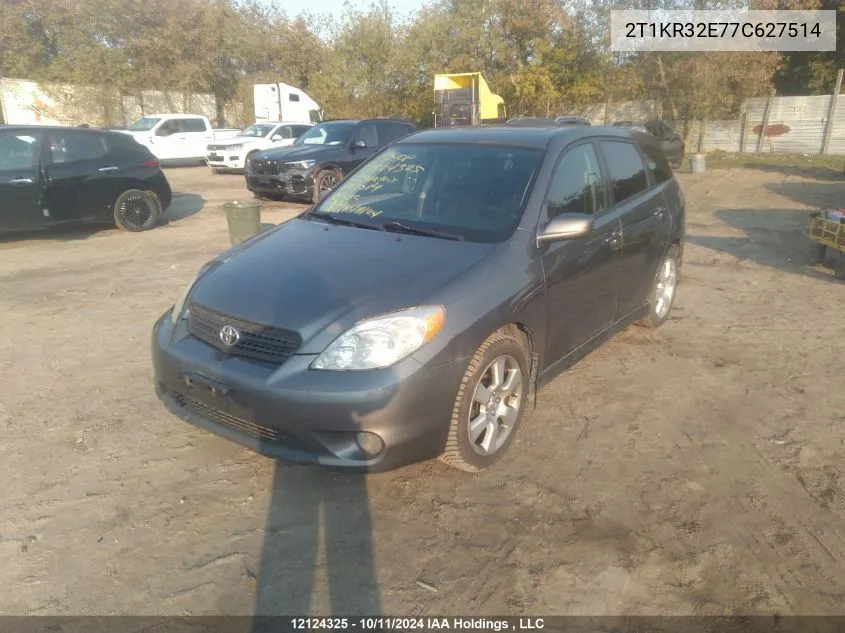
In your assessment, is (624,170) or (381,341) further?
(624,170)

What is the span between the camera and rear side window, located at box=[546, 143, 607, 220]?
362 centimetres

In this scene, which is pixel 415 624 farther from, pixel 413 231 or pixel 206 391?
pixel 413 231

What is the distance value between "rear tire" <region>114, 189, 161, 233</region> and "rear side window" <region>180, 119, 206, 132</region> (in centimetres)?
1237

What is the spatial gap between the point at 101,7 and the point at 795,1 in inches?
1325

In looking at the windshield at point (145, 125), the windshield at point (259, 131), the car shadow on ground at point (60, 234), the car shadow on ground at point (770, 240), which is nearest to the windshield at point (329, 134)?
the car shadow on ground at point (60, 234)

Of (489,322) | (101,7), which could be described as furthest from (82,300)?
(101,7)

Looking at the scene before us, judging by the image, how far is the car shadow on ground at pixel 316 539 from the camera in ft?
7.74

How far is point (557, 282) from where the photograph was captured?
3.46m

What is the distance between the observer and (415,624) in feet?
7.40

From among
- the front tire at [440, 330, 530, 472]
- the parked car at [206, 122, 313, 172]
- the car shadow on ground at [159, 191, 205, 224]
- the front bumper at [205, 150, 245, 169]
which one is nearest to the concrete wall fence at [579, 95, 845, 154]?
the parked car at [206, 122, 313, 172]

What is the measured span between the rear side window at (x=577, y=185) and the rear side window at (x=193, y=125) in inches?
779

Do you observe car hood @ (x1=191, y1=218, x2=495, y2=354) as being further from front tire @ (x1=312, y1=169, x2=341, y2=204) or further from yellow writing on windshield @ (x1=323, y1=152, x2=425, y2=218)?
front tire @ (x1=312, y1=169, x2=341, y2=204)

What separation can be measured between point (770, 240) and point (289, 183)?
8483 mm

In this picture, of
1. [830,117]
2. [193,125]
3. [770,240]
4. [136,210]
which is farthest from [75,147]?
[830,117]
